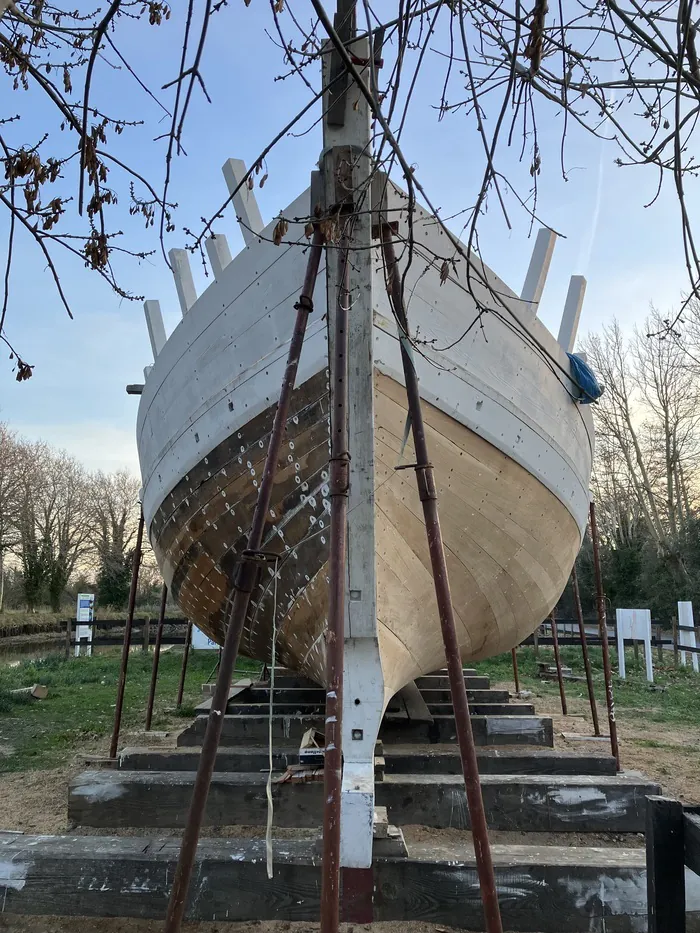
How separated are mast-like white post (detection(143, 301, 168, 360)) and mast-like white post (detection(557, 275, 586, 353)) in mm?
3210

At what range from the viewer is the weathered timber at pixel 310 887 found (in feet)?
8.60

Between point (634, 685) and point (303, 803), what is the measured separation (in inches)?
315

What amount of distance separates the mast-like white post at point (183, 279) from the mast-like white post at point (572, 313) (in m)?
2.70

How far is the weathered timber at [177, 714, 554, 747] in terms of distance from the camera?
16.6 feet

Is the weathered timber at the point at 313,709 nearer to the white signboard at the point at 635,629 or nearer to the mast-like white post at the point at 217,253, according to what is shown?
the mast-like white post at the point at 217,253

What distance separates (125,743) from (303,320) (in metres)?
5.10

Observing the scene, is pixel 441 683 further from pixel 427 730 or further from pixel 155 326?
pixel 155 326

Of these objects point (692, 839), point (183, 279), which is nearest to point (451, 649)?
point (692, 839)

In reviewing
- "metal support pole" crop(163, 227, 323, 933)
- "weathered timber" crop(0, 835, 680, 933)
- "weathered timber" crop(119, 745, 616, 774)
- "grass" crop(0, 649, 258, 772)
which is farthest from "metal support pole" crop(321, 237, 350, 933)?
"grass" crop(0, 649, 258, 772)

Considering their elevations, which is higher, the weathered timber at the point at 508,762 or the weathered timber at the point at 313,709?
the weathered timber at the point at 313,709

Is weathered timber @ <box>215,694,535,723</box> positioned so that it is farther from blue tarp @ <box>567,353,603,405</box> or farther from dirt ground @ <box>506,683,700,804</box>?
blue tarp @ <box>567,353,603,405</box>

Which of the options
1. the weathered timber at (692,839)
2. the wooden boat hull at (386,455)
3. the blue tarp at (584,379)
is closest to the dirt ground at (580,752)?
the wooden boat hull at (386,455)

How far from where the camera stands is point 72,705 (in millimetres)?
8188

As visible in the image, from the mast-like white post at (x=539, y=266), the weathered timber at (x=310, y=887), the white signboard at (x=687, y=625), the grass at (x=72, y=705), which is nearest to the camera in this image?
the weathered timber at (x=310, y=887)
